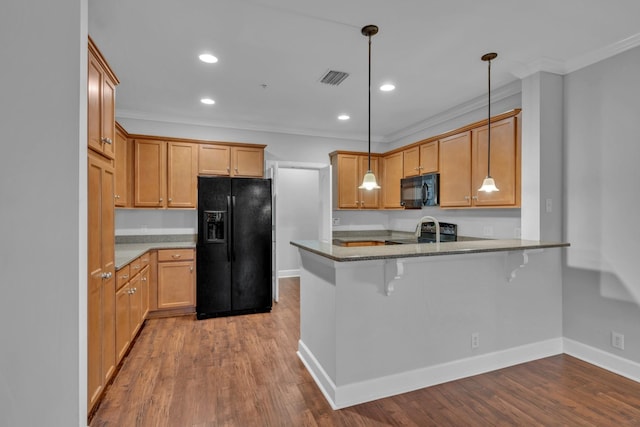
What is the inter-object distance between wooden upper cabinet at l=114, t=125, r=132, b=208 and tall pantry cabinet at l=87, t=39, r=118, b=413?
1.70 metres

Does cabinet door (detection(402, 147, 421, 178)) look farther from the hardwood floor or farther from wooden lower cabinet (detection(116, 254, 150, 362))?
wooden lower cabinet (detection(116, 254, 150, 362))

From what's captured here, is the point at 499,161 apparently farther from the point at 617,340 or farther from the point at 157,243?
the point at 157,243

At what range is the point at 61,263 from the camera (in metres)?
1.53

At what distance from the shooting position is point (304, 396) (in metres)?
2.25

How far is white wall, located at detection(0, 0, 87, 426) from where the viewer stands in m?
1.46

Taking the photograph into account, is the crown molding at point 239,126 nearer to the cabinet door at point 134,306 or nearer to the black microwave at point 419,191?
the black microwave at point 419,191

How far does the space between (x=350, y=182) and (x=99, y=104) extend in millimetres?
3783

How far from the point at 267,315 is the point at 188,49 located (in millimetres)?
3092

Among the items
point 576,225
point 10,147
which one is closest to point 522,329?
point 576,225

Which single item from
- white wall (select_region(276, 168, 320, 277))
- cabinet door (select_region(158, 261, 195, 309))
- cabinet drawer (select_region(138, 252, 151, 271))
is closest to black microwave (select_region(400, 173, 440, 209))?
white wall (select_region(276, 168, 320, 277))

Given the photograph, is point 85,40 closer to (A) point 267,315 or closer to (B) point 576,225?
(A) point 267,315

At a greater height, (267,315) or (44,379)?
(44,379)

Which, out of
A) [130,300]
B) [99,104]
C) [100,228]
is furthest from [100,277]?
[99,104]

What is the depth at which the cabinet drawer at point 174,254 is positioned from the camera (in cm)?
394
